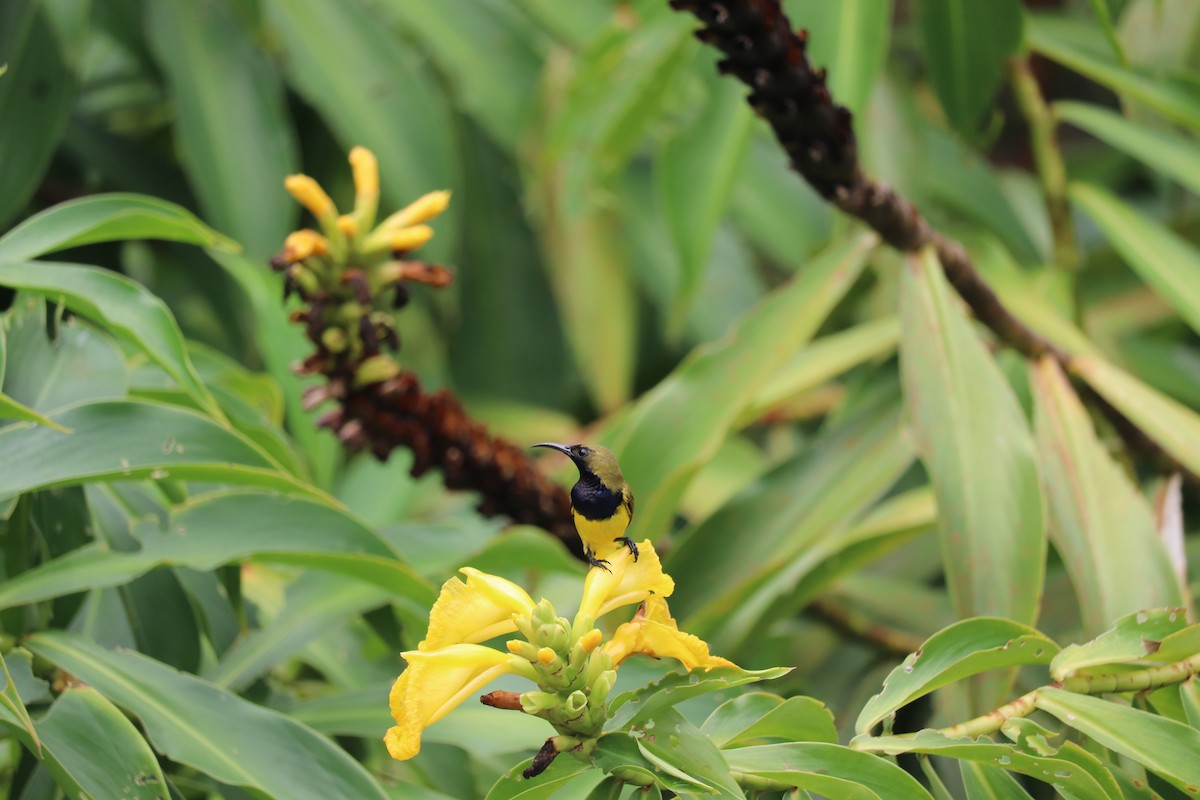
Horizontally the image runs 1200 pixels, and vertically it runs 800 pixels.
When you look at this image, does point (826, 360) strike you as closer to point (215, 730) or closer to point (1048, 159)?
point (1048, 159)

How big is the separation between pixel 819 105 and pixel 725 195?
0.38m

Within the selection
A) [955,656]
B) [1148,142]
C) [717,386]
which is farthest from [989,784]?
[1148,142]

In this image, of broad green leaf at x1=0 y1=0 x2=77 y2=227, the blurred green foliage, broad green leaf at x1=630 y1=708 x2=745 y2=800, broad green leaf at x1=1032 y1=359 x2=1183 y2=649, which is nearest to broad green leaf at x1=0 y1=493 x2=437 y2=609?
the blurred green foliage

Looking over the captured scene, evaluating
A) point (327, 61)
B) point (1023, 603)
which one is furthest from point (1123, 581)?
point (327, 61)

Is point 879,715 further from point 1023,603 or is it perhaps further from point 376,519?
point 376,519

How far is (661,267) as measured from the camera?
1587 millimetres

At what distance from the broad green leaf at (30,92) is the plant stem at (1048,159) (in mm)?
1015

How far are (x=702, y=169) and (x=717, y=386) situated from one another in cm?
29

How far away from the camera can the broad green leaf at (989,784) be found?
1.73ft

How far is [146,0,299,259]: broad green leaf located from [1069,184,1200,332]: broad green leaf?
89 cm

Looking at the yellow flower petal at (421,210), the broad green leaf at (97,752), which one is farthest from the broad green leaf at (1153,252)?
the broad green leaf at (97,752)

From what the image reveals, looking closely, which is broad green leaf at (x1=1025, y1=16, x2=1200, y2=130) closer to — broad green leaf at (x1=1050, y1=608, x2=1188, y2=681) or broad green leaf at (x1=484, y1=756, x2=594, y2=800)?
broad green leaf at (x1=1050, y1=608, x2=1188, y2=681)

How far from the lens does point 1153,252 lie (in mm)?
1104

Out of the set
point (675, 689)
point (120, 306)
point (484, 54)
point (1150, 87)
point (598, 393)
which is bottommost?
point (598, 393)
